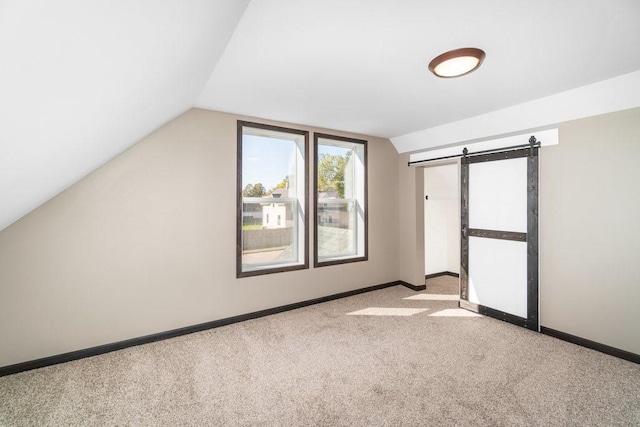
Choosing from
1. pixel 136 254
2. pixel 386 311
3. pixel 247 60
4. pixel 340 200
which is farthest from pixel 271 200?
pixel 386 311

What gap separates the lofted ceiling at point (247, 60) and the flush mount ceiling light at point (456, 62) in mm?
46

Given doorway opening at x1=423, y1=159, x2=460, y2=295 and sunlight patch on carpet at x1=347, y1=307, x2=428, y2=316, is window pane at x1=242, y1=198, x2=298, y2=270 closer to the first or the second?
sunlight patch on carpet at x1=347, y1=307, x2=428, y2=316

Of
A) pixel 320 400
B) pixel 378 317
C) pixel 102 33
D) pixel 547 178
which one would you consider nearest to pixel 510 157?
pixel 547 178

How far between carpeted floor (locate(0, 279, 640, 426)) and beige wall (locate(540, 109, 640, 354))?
A: 1.04ft

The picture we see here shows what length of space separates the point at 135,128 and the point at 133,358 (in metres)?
1.96

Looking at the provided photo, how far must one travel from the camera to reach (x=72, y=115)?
1.38 meters

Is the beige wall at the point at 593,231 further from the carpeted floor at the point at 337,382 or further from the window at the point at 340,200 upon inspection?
the window at the point at 340,200

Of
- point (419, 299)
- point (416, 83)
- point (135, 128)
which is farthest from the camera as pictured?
point (419, 299)

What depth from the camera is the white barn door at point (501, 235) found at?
124 inches

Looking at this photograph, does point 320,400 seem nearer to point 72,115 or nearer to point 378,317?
point 378,317

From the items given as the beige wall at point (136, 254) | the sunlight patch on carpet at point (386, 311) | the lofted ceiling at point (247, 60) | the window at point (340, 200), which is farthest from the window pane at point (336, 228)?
the lofted ceiling at point (247, 60)

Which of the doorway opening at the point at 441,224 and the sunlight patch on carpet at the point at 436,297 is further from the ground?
the doorway opening at the point at 441,224

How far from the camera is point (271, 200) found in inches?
146

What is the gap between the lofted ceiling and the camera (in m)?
0.94
